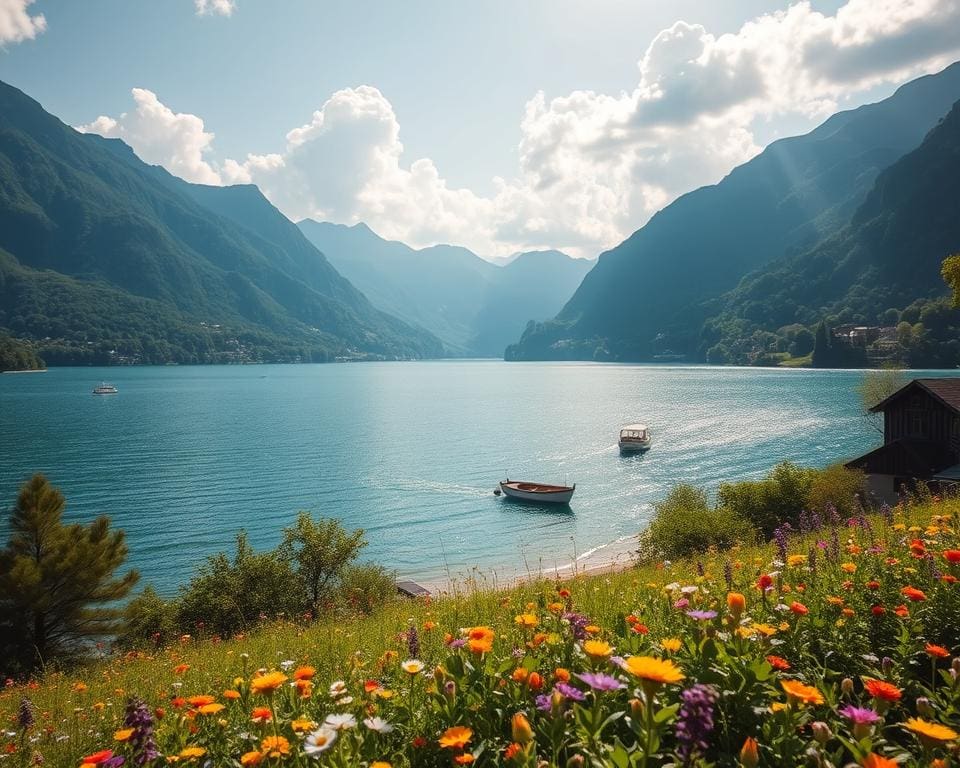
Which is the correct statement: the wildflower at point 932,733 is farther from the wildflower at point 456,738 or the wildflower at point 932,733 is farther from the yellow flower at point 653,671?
the wildflower at point 456,738

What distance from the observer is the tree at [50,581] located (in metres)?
19.9

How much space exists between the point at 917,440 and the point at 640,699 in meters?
43.0

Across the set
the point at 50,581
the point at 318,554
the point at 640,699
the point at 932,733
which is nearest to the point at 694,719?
the point at 640,699

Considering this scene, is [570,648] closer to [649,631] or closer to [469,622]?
[649,631]

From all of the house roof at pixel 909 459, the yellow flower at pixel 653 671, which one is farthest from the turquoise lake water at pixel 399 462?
the yellow flower at pixel 653 671

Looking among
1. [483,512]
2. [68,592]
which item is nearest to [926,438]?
[483,512]

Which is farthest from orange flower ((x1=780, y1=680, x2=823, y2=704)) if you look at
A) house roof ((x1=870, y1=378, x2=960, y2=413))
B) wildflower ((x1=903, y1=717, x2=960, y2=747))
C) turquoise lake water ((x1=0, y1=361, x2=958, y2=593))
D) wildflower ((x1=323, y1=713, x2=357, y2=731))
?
house roof ((x1=870, y1=378, x2=960, y2=413))

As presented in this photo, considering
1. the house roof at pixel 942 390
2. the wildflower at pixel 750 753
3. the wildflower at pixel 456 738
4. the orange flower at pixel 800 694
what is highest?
the wildflower at pixel 750 753

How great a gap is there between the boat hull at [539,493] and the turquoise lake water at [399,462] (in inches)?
48.8

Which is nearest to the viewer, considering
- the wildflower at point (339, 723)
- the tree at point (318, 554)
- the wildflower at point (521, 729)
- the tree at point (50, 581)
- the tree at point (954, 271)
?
the wildflower at point (521, 729)

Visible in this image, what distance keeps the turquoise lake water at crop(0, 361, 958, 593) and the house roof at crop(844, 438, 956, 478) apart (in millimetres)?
20141

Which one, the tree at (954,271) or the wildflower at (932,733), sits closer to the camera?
the wildflower at (932,733)

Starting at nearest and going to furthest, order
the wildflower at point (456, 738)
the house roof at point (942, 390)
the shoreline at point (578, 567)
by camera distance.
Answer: the wildflower at point (456, 738) → the house roof at point (942, 390) → the shoreline at point (578, 567)

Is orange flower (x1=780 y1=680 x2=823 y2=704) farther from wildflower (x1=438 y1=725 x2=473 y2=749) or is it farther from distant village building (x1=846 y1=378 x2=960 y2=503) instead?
distant village building (x1=846 y1=378 x2=960 y2=503)
